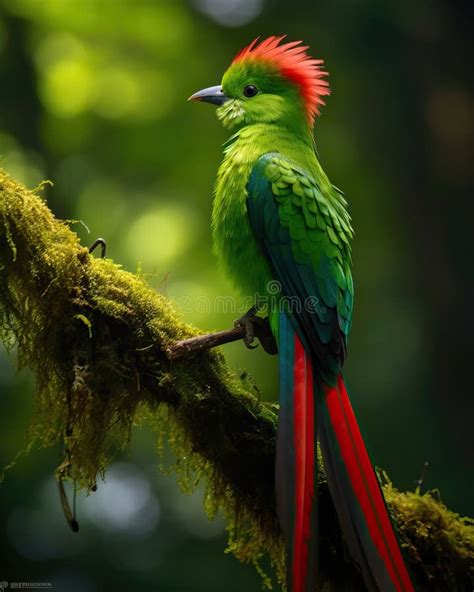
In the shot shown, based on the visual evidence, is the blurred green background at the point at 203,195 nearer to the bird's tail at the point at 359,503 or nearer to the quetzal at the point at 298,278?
the quetzal at the point at 298,278

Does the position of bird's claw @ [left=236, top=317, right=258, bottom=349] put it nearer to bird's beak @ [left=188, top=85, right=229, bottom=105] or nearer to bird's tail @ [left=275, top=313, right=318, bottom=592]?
bird's tail @ [left=275, top=313, right=318, bottom=592]

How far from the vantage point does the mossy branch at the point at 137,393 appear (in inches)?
71.1

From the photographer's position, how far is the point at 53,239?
1.84 meters

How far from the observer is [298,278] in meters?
2.31

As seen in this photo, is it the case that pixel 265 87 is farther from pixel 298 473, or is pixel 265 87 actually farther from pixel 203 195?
pixel 298 473

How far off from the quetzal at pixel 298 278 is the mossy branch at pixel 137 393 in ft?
0.61

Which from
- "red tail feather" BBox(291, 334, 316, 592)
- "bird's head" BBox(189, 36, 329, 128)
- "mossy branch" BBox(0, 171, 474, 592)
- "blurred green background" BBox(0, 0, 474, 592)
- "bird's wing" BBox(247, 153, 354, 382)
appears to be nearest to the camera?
"red tail feather" BBox(291, 334, 316, 592)

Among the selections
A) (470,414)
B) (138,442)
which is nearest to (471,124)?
(470,414)

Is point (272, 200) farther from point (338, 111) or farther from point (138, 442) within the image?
point (338, 111)

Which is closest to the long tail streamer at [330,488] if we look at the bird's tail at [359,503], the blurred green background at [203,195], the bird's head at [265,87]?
the bird's tail at [359,503]

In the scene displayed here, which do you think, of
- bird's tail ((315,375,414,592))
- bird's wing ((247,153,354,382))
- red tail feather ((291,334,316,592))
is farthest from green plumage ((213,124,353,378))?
bird's tail ((315,375,414,592))

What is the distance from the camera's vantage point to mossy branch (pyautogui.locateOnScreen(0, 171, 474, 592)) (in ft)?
5.92

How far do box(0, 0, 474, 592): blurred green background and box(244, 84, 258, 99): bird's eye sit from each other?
3.52ft

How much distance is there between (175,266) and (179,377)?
1.85 meters
